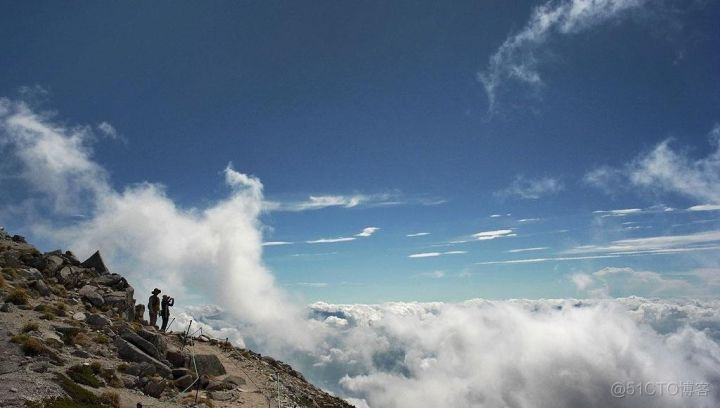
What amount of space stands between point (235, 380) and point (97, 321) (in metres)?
11.0

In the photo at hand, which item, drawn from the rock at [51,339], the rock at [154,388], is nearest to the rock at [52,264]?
the rock at [51,339]

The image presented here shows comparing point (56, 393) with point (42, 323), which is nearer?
point (56, 393)

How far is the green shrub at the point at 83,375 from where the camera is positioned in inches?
708

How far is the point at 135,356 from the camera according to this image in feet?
77.5

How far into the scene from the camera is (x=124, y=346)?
23.9 metres

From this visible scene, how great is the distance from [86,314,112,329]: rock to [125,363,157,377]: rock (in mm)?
6716

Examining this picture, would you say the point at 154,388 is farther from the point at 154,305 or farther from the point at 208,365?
the point at 154,305

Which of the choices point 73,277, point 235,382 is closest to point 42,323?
point 235,382

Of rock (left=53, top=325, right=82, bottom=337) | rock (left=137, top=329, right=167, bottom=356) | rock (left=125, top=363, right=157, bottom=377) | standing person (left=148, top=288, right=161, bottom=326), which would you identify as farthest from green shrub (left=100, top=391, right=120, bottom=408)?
standing person (left=148, top=288, right=161, bottom=326)

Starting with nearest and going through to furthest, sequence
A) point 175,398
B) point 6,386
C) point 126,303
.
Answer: point 6,386 → point 175,398 → point 126,303

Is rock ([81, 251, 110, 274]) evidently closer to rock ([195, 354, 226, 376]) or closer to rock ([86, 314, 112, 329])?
rock ([86, 314, 112, 329])

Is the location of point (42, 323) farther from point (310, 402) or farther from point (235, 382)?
point (310, 402)

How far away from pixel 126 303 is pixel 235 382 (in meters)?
15.9

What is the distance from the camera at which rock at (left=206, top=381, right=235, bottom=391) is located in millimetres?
24891
